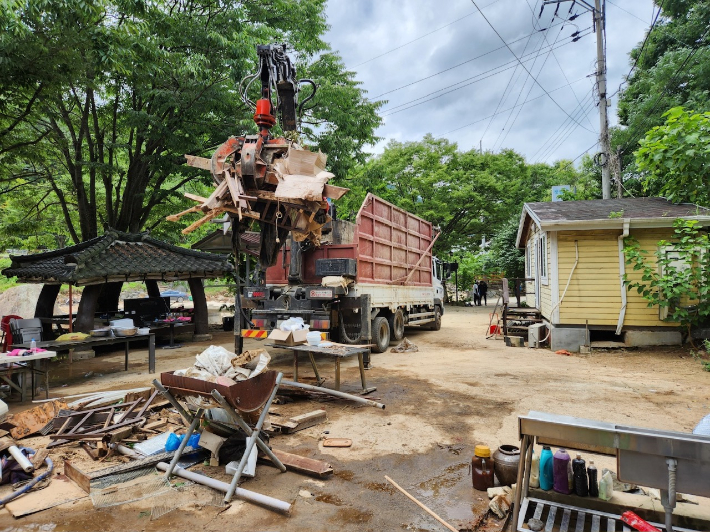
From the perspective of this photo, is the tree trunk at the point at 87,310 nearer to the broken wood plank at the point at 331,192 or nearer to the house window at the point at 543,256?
the broken wood plank at the point at 331,192

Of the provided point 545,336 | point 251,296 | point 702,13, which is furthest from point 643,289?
point 702,13

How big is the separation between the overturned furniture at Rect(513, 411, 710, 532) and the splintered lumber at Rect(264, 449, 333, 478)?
1550 mm

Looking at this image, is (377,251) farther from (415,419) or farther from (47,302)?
(47,302)

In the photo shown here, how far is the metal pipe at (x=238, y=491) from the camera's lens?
117 inches

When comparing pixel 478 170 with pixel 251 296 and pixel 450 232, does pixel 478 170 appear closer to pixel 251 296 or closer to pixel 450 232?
pixel 450 232

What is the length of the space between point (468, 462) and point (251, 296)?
5.54 m

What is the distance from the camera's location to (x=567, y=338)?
1009 cm

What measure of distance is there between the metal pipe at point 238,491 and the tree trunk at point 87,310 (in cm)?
667

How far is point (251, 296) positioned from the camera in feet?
27.2

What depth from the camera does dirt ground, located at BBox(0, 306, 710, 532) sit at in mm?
2949

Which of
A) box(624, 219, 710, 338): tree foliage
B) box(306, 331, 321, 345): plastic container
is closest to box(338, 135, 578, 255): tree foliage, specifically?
box(624, 219, 710, 338): tree foliage

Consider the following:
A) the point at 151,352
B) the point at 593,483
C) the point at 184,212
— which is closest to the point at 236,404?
the point at 593,483

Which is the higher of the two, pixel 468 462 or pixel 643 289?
pixel 643 289

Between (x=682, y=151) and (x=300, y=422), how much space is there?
31.6 ft
